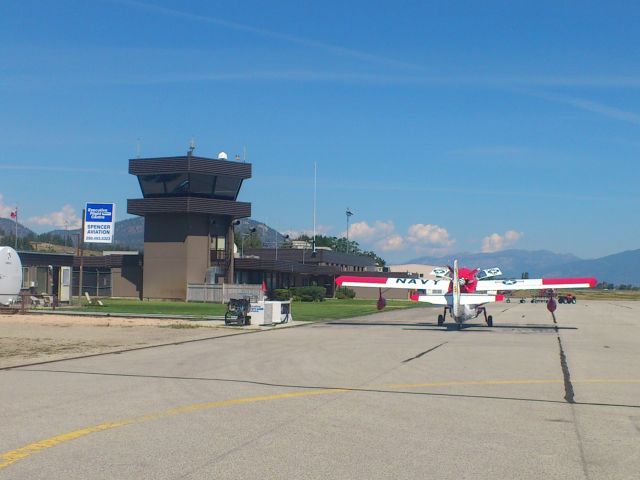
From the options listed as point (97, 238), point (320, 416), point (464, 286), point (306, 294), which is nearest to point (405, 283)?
point (464, 286)

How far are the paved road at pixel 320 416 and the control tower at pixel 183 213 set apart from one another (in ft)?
170

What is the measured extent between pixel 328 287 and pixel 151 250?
115ft

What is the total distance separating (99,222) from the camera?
60.7 meters

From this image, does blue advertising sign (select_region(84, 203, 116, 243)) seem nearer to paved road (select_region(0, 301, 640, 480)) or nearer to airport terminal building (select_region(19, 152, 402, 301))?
airport terminal building (select_region(19, 152, 402, 301))

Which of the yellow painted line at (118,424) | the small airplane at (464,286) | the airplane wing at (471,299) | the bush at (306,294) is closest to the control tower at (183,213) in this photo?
the bush at (306,294)

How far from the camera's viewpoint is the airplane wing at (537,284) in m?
39.0

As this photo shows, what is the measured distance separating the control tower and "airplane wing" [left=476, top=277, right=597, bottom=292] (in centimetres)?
3848

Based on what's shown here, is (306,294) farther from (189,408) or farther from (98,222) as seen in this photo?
(189,408)

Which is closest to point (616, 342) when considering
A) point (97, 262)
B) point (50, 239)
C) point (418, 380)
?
point (418, 380)

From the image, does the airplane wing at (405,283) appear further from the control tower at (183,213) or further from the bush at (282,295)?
the bush at (282,295)

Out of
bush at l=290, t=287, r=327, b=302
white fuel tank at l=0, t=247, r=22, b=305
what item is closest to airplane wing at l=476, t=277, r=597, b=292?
white fuel tank at l=0, t=247, r=22, b=305

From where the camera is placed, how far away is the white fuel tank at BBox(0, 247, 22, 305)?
47.7 m

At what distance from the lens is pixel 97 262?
262 feet

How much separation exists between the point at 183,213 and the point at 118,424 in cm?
6370
